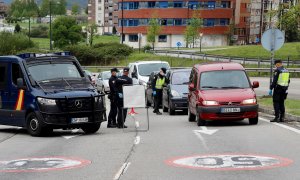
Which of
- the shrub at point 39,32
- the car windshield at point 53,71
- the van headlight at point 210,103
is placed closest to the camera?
the car windshield at point 53,71

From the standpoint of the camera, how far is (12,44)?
95312mm

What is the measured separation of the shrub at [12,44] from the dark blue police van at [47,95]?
7556cm

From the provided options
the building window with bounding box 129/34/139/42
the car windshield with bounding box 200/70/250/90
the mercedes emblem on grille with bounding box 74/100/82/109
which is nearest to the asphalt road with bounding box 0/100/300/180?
the mercedes emblem on grille with bounding box 74/100/82/109

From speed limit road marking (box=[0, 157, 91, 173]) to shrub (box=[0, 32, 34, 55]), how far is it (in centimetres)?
8196

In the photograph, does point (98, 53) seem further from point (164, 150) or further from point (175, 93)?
point (164, 150)

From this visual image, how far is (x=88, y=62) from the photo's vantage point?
86625 mm

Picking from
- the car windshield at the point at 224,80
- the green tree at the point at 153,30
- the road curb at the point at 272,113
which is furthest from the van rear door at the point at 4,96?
the green tree at the point at 153,30

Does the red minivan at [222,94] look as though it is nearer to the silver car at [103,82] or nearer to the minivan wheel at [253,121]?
the minivan wheel at [253,121]

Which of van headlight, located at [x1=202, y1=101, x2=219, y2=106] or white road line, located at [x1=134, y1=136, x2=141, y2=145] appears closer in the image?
white road line, located at [x1=134, y1=136, x2=141, y2=145]

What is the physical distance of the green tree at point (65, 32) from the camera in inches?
4605

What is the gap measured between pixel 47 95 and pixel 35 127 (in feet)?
3.20

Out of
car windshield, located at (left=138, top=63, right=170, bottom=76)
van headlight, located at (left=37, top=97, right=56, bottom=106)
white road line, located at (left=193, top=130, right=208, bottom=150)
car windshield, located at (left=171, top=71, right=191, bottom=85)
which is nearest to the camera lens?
white road line, located at (left=193, top=130, right=208, bottom=150)

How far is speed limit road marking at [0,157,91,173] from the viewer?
11.9m

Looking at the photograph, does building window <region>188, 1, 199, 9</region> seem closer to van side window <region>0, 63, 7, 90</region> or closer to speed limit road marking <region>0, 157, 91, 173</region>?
van side window <region>0, 63, 7, 90</region>
